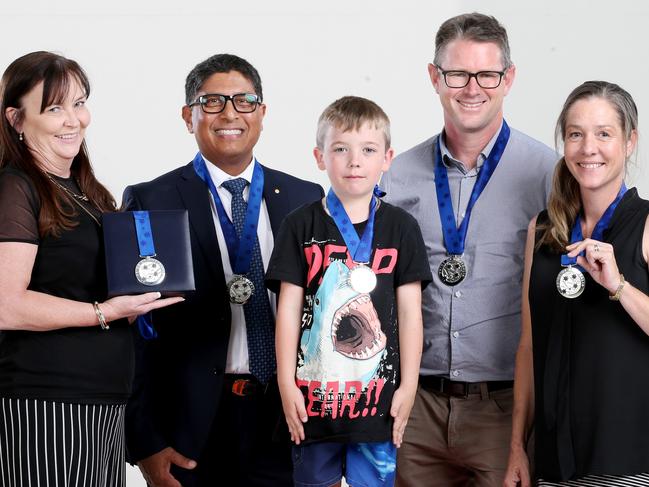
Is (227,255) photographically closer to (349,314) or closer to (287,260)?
(287,260)

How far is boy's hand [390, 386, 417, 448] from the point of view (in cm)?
302

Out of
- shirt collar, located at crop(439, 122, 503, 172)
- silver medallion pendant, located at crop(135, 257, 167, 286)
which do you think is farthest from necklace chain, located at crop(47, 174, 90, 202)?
shirt collar, located at crop(439, 122, 503, 172)

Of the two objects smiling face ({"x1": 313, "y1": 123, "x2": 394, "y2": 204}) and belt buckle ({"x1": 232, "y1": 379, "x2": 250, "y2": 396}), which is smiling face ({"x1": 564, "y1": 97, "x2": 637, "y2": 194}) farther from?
belt buckle ({"x1": 232, "y1": 379, "x2": 250, "y2": 396})

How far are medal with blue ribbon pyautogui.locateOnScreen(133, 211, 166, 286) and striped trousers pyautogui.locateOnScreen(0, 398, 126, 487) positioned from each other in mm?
407

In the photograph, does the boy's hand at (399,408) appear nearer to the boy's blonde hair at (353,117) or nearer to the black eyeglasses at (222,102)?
the boy's blonde hair at (353,117)

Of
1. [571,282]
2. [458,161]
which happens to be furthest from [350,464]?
[458,161]

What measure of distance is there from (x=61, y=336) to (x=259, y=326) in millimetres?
749

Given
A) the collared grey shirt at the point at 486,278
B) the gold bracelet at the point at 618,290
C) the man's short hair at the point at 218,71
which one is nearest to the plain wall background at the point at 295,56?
the man's short hair at the point at 218,71

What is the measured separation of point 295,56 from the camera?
19.5ft

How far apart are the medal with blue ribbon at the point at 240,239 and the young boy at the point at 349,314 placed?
37 cm

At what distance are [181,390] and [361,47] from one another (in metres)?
3.16

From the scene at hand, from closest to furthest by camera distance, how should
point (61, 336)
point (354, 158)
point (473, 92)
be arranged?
1. point (61, 336)
2. point (354, 158)
3. point (473, 92)

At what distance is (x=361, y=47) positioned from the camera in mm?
6000

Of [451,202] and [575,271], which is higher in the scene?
[451,202]
